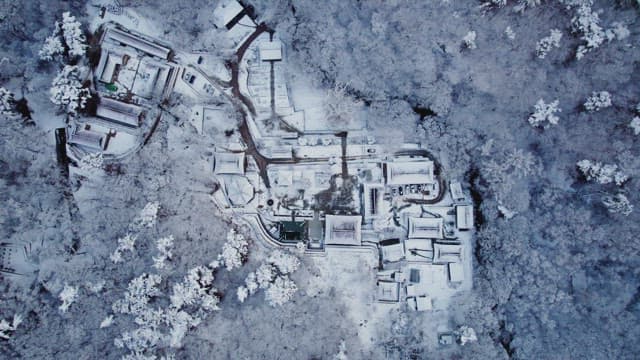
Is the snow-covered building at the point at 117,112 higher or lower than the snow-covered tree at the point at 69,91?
lower

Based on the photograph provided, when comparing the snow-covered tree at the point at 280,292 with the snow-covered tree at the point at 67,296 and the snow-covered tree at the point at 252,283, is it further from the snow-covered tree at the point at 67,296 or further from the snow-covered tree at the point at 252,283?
the snow-covered tree at the point at 67,296

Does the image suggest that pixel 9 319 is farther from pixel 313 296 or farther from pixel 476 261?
pixel 476 261

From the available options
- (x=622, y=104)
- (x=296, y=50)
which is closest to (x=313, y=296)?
(x=296, y=50)

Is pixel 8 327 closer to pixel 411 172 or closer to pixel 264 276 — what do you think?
pixel 264 276

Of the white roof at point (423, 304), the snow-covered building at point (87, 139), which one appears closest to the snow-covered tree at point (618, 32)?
the white roof at point (423, 304)

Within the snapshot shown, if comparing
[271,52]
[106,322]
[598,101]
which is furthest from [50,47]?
[598,101]

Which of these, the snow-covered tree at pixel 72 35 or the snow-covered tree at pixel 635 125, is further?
the snow-covered tree at pixel 72 35
